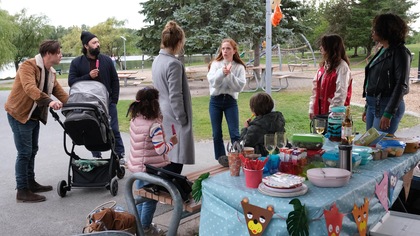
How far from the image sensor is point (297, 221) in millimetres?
1915

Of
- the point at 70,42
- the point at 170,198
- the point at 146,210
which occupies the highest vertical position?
the point at 70,42

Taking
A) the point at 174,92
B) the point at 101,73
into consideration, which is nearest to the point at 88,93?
the point at 101,73

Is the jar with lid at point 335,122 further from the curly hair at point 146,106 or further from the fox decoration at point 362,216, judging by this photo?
the curly hair at point 146,106

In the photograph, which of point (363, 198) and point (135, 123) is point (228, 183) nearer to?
point (363, 198)

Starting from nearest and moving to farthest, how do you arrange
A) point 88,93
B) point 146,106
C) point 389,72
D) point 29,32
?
point 146,106 → point 389,72 → point 88,93 → point 29,32

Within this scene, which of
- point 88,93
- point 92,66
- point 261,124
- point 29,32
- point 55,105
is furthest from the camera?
point 29,32

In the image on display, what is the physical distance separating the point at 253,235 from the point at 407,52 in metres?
2.37

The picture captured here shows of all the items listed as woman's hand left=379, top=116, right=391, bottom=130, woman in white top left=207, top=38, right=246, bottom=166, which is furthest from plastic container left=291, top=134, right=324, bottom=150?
woman in white top left=207, top=38, right=246, bottom=166

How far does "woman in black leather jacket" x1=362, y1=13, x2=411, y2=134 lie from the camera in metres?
3.58

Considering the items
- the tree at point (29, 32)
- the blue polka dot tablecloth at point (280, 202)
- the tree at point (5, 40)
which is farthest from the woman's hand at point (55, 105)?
the tree at point (29, 32)

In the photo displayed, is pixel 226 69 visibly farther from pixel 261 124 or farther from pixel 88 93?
pixel 261 124

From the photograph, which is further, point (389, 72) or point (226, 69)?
point (226, 69)

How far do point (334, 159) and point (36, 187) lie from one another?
134 inches

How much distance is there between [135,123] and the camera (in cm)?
331
